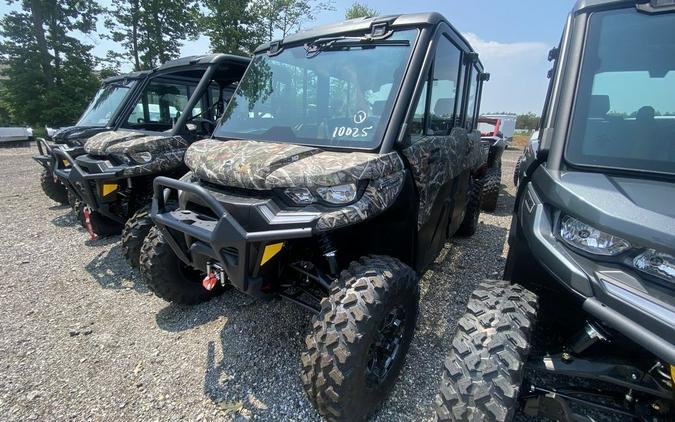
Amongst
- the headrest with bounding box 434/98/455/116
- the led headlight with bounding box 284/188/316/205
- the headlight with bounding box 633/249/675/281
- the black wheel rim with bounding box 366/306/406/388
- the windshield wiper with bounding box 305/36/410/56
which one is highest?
the windshield wiper with bounding box 305/36/410/56

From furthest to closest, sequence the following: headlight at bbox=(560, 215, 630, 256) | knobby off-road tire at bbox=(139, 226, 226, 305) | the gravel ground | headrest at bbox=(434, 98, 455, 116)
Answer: knobby off-road tire at bbox=(139, 226, 226, 305) < headrest at bbox=(434, 98, 455, 116) < the gravel ground < headlight at bbox=(560, 215, 630, 256)

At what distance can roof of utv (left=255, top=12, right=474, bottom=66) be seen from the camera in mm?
2344

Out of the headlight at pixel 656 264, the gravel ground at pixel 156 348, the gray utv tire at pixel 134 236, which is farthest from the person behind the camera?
the gray utv tire at pixel 134 236

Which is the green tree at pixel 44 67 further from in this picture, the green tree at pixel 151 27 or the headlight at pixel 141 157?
the headlight at pixel 141 157

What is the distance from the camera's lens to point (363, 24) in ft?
8.19

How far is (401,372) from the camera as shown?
2.43m

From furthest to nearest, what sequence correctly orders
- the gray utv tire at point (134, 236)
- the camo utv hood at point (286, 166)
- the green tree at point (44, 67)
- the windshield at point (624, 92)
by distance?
the green tree at point (44, 67), the gray utv tire at point (134, 236), the camo utv hood at point (286, 166), the windshield at point (624, 92)

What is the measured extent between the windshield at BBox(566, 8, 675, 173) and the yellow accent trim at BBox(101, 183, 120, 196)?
4.36m

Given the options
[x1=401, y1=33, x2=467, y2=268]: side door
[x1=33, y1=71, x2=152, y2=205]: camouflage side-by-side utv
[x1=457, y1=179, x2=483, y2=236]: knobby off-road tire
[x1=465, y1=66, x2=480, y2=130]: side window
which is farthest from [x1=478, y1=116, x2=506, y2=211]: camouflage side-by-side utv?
[x1=33, y1=71, x2=152, y2=205]: camouflage side-by-side utv

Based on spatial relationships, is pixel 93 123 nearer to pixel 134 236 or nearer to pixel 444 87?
pixel 134 236

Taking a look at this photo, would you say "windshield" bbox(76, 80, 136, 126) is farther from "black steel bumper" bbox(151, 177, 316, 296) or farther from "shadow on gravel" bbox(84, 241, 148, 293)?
"black steel bumper" bbox(151, 177, 316, 296)

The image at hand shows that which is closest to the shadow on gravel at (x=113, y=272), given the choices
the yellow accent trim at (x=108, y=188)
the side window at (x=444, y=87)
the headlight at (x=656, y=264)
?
the yellow accent trim at (x=108, y=188)

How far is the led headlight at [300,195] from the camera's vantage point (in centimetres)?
193

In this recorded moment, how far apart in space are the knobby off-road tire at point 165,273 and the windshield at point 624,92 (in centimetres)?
307
